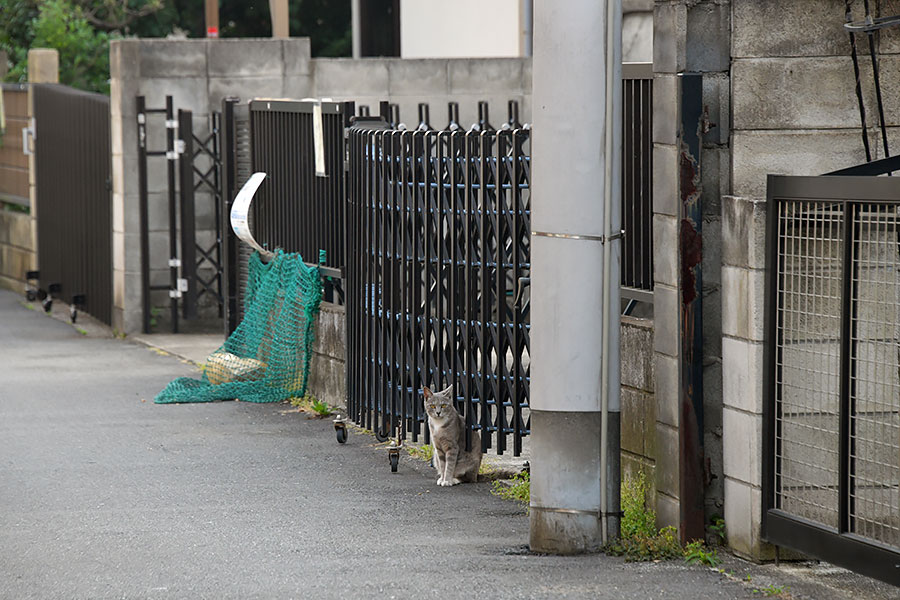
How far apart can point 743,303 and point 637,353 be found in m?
0.93

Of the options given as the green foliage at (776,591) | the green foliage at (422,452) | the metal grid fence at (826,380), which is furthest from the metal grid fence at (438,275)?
the green foliage at (776,591)

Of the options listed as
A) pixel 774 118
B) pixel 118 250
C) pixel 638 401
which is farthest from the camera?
pixel 118 250

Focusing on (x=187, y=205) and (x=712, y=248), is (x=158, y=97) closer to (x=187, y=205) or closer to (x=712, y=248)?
(x=187, y=205)

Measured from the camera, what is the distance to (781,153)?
21.7 feet

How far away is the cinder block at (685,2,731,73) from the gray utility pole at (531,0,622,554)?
0.31 meters

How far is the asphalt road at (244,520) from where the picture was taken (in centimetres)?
633

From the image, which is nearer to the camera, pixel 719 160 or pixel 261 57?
pixel 719 160

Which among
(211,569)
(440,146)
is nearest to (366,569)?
(211,569)

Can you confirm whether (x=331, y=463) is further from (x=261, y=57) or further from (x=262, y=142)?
(x=261, y=57)

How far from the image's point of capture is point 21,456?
372 inches

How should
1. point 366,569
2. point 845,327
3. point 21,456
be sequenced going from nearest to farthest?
point 845,327 → point 366,569 → point 21,456

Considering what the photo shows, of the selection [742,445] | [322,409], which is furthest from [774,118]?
[322,409]

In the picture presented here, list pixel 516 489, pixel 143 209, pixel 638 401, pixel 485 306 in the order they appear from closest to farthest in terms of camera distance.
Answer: pixel 638 401 < pixel 516 489 < pixel 485 306 < pixel 143 209

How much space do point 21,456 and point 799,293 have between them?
527 centimetres
